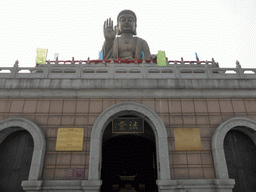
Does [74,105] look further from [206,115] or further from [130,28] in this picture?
[130,28]

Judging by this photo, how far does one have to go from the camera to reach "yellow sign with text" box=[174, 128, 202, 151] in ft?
28.4

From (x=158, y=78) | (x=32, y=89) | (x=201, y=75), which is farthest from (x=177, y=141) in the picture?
(x=32, y=89)

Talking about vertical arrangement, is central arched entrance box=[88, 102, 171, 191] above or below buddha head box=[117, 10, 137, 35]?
below

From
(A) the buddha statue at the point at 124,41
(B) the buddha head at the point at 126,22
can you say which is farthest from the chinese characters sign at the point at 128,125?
(B) the buddha head at the point at 126,22

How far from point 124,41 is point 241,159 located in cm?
1525

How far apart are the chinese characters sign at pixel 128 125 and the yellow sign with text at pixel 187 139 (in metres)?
2.01

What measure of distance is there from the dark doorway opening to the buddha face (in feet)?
41.4

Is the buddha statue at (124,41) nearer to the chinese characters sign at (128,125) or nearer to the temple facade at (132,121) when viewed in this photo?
the temple facade at (132,121)

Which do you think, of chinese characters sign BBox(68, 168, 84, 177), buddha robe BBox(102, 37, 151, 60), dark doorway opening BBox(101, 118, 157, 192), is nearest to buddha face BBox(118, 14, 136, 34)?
buddha robe BBox(102, 37, 151, 60)

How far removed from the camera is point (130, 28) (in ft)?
64.6

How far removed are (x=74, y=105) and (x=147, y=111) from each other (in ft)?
13.4

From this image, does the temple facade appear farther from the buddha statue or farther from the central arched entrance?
the buddha statue

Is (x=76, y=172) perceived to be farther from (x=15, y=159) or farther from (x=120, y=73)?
(x=120, y=73)

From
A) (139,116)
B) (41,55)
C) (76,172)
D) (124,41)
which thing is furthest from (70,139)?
(124,41)
